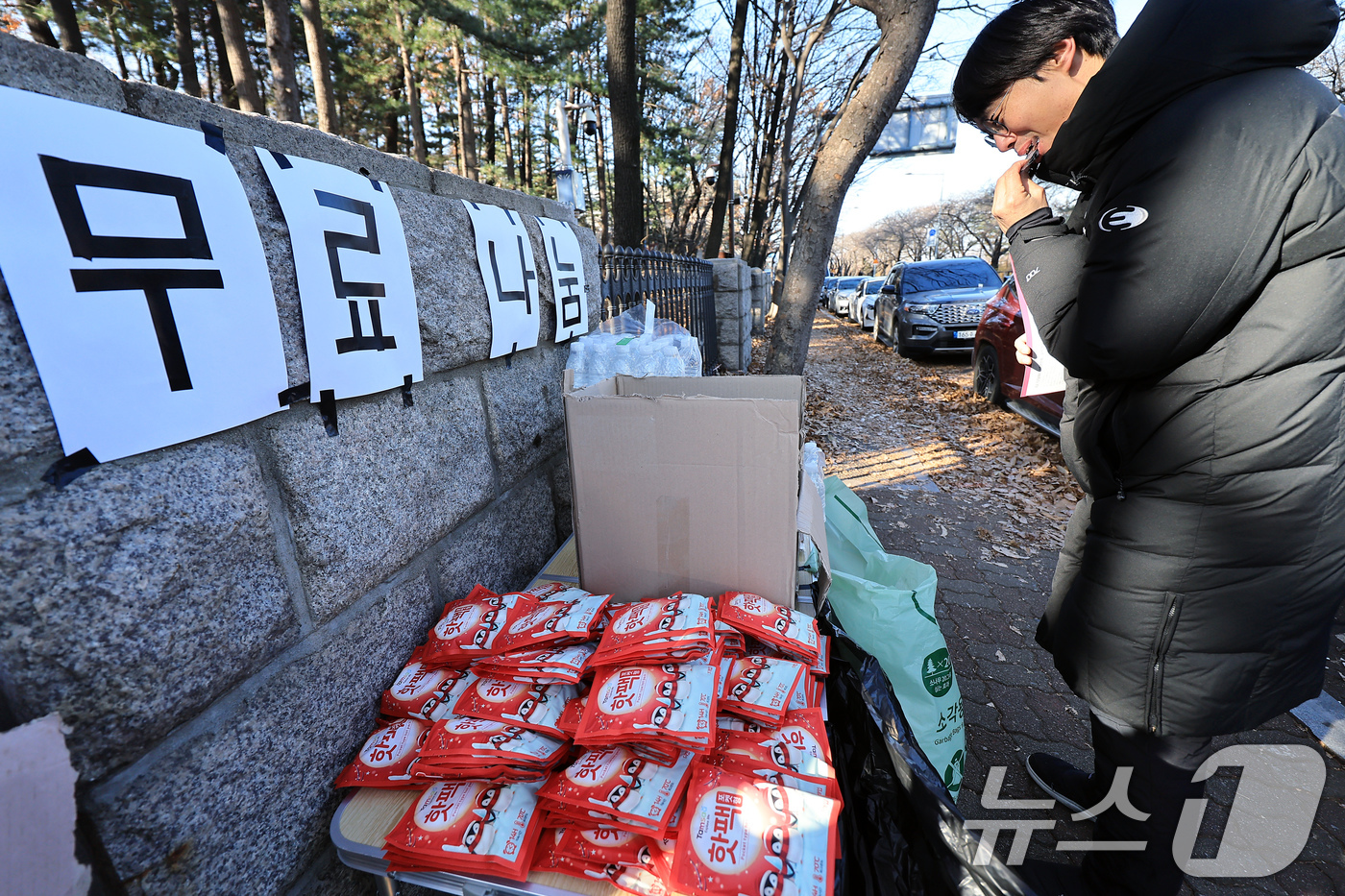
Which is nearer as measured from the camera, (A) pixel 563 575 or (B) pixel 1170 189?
(B) pixel 1170 189

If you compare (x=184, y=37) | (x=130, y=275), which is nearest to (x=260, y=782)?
(x=130, y=275)

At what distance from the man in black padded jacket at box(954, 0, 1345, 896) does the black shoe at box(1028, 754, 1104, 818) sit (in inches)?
20.0

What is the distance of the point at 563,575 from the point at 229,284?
4.27 feet

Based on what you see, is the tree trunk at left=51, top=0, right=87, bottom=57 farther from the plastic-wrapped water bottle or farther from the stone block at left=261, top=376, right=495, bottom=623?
the stone block at left=261, top=376, right=495, bottom=623

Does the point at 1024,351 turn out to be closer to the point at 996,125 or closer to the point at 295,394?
the point at 996,125

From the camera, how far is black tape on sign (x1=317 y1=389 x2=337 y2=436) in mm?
1209

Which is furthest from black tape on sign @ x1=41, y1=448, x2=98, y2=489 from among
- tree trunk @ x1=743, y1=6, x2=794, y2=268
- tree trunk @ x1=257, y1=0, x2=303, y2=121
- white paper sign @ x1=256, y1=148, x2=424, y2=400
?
tree trunk @ x1=743, y1=6, x2=794, y2=268

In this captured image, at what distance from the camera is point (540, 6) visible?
10.8m

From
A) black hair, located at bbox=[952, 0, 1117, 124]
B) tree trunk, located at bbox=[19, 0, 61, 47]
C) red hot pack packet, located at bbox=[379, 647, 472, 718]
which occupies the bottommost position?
red hot pack packet, located at bbox=[379, 647, 472, 718]

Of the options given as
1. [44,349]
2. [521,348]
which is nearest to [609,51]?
[521,348]

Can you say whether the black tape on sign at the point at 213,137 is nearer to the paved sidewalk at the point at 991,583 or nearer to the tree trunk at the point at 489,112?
the paved sidewalk at the point at 991,583

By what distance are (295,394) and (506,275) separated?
935 mm

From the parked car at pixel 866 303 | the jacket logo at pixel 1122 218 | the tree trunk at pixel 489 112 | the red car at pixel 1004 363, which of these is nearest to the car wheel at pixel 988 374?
the red car at pixel 1004 363

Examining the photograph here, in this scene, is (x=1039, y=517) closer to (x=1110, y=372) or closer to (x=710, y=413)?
(x=1110, y=372)
